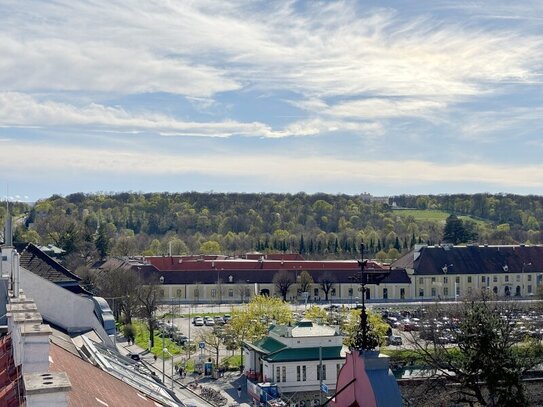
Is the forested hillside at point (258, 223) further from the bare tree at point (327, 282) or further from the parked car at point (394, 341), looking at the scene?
the parked car at point (394, 341)

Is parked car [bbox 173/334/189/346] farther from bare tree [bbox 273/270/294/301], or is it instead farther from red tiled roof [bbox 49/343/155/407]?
red tiled roof [bbox 49/343/155/407]

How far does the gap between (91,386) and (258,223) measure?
14685 cm

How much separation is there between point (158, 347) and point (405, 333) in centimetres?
1793

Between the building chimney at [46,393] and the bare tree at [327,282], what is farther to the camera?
the bare tree at [327,282]

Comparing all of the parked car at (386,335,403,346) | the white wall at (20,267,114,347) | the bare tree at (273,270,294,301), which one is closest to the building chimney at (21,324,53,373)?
the white wall at (20,267,114,347)

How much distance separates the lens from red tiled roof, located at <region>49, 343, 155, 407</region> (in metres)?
8.86

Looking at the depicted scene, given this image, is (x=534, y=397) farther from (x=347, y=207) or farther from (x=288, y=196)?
(x=288, y=196)

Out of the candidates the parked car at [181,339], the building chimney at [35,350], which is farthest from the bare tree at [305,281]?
the building chimney at [35,350]

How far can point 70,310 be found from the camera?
730 inches

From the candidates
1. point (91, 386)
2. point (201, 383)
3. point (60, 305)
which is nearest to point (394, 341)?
point (201, 383)

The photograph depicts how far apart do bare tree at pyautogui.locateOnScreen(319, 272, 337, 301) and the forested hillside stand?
91.4 ft

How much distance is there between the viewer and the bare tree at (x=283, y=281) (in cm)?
7231

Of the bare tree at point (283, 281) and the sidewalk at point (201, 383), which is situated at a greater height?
the bare tree at point (283, 281)

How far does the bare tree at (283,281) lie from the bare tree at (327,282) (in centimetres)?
307
